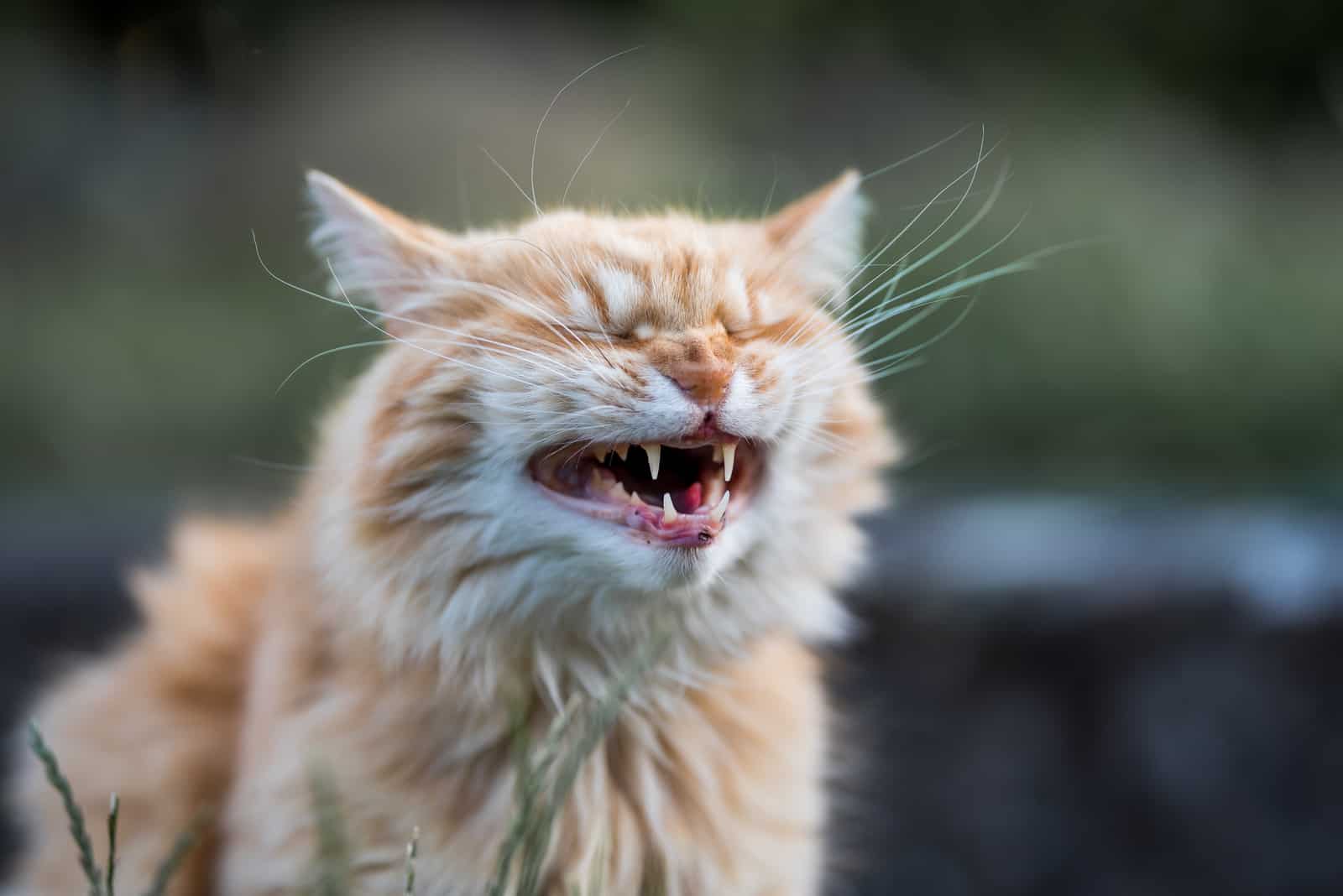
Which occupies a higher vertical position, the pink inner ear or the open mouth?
the pink inner ear

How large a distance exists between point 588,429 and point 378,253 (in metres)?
0.33

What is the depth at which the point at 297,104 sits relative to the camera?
371 centimetres

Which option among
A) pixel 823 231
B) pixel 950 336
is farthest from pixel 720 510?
pixel 950 336

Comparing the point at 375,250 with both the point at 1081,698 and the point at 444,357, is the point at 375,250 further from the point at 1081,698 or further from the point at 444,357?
the point at 1081,698

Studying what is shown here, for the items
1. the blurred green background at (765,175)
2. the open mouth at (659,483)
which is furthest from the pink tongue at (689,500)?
the blurred green background at (765,175)

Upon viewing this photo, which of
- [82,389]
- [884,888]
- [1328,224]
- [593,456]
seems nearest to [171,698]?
[593,456]

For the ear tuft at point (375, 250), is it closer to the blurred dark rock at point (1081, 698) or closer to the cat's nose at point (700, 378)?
the cat's nose at point (700, 378)

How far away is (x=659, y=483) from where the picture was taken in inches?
41.9

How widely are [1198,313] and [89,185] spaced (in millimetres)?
3946

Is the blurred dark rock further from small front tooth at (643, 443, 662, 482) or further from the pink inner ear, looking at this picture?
small front tooth at (643, 443, 662, 482)

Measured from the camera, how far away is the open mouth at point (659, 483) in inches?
37.5

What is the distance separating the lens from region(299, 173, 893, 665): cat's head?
97 cm

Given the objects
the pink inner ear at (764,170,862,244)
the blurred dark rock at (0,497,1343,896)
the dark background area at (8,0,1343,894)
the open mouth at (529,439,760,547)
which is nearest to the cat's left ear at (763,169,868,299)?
the pink inner ear at (764,170,862,244)

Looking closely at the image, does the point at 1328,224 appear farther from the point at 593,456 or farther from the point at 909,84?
the point at 593,456
